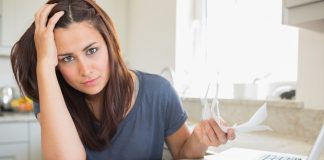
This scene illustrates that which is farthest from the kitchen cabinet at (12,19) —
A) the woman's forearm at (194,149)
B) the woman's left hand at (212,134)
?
the woman's left hand at (212,134)

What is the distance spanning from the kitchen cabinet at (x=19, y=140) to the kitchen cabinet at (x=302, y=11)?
1.70 metres

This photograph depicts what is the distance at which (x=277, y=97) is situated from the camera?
1.45 m

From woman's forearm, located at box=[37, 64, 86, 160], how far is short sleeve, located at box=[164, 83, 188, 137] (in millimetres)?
299

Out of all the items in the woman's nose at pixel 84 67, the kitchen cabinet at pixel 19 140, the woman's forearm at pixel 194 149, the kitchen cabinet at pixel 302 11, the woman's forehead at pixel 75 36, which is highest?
the kitchen cabinet at pixel 302 11

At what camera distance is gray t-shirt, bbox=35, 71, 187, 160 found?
100cm

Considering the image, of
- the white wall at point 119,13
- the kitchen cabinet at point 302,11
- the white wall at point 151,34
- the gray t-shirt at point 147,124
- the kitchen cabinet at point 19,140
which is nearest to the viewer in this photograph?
the kitchen cabinet at point 302,11

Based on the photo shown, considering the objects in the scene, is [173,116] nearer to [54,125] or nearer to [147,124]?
[147,124]

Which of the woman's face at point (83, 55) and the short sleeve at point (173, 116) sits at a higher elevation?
the woman's face at point (83, 55)

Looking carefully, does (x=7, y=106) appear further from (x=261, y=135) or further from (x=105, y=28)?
(x=261, y=135)

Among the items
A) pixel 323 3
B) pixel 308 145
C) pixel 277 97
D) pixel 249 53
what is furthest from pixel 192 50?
pixel 323 3

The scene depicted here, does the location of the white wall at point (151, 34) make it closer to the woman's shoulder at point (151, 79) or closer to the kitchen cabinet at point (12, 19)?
the kitchen cabinet at point (12, 19)

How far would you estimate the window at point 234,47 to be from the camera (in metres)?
1.55

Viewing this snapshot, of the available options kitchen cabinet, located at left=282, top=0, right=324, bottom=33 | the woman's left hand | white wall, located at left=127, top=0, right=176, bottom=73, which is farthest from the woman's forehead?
white wall, located at left=127, top=0, right=176, bottom=73

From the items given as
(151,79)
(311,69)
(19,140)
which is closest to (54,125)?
(151,79)
